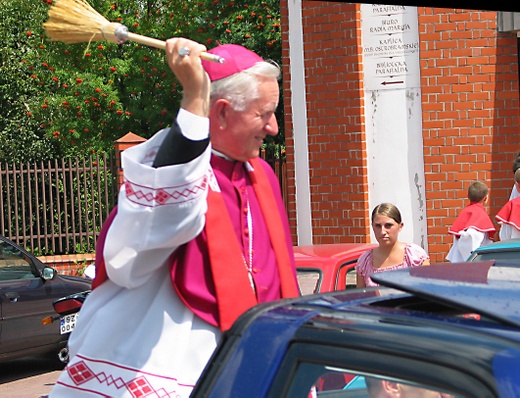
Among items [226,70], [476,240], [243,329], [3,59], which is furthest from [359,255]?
[3,59]

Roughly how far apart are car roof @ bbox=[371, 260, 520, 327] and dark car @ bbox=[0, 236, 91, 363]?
789 cm

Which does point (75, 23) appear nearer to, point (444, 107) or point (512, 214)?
point (512, 214)

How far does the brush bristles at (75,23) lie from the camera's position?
3057mm

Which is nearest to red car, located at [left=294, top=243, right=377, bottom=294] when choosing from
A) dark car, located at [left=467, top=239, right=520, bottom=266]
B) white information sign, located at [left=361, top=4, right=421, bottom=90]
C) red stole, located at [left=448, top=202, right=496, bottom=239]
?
dark car, located at [left=467, top=239, right=520, bottom=266]

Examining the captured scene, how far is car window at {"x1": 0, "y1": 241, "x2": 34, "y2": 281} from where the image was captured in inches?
408

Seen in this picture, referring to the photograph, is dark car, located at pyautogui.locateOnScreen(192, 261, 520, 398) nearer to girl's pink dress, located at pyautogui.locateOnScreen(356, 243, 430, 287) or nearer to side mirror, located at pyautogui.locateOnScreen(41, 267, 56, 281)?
girl's pink dress, located at pyautogui.locateOnScreen(356, 243, 430, 287)

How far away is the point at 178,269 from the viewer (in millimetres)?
2906

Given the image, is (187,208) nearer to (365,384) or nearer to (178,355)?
(178,355)

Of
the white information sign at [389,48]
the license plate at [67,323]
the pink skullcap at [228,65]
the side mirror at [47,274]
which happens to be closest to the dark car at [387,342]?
the pink skullcap at [228,65]

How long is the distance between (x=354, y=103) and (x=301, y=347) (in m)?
9.29

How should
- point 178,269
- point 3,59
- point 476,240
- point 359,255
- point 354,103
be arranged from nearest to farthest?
1. point 178,269
2. point 359,255
3. point 476,240
4. point 354,103
5. point 3,59

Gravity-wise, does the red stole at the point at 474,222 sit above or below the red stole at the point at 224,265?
below

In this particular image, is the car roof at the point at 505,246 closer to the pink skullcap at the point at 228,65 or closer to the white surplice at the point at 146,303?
the pink skullcap at the point at 228,65

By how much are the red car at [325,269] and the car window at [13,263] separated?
4386mm
